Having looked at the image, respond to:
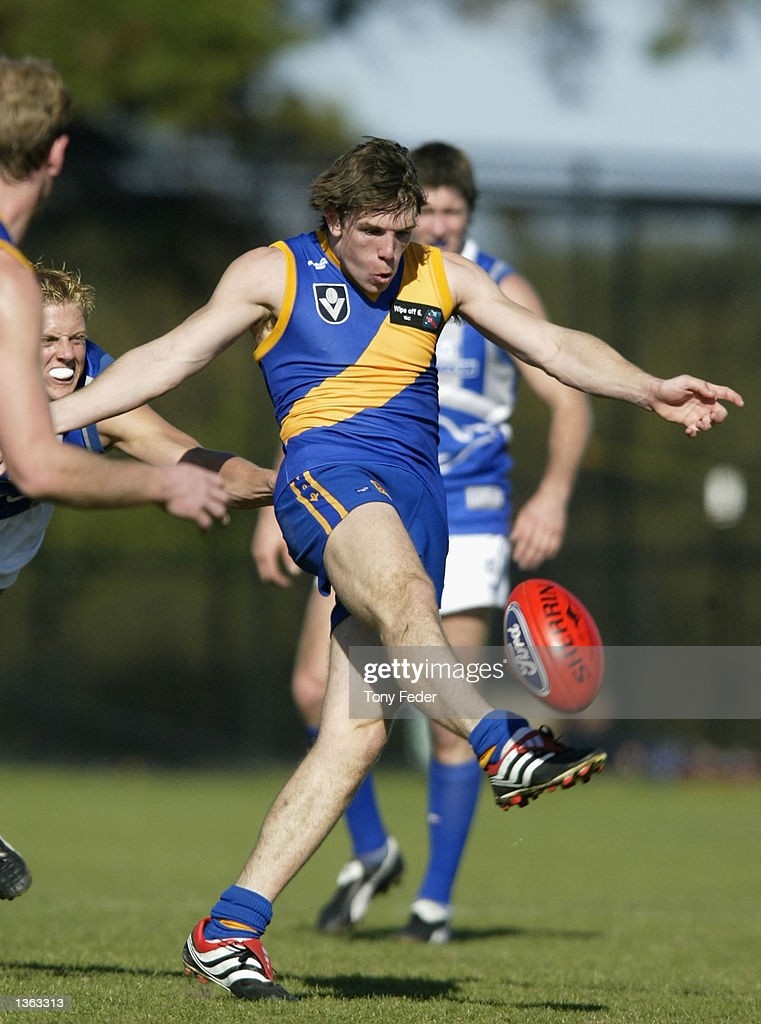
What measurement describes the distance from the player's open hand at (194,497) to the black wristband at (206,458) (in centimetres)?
94

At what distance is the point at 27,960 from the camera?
5.29 metres

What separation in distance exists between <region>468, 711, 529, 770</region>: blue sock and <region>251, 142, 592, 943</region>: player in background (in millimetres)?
2099

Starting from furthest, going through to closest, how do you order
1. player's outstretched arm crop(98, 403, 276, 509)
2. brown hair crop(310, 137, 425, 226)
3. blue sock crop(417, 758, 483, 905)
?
blue sock crop(417, 758, 483, 905), player's outstretched arm crop(98, 403, 276, 509), brown hair crop(310, 137, 425, 226)

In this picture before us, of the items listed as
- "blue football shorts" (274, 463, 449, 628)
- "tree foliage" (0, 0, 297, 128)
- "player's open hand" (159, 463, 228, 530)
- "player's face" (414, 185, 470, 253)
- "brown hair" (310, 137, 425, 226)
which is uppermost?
"tree foliage" (0, 0, 297, 128)

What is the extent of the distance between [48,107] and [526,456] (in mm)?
11940

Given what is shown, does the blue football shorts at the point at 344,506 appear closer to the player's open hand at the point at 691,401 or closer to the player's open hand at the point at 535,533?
the player's open hand at the point at 691,401

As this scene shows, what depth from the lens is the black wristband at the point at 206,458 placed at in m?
5.04

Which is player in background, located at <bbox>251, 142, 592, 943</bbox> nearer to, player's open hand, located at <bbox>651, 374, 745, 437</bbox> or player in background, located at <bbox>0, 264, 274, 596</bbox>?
player in background, located at <bbox>0, 264, 274, 596</bbox>

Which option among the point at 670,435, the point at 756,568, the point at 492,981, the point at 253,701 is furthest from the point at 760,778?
the point at 492,981

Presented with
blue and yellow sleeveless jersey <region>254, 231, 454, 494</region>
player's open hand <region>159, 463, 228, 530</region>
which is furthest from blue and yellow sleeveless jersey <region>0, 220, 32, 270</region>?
blue and yellow sleeveless jersey <region>254, 231, 454, 494</region>

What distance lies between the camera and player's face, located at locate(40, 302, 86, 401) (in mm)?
5238

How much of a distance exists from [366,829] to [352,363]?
254 centimetres

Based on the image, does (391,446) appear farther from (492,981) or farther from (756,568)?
(756,568)

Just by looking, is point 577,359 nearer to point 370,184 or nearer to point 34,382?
point 370,184
